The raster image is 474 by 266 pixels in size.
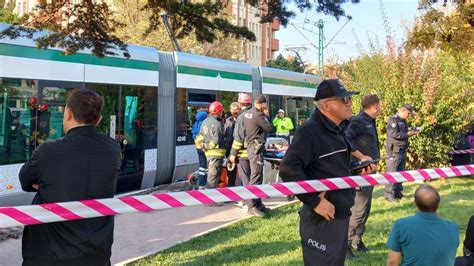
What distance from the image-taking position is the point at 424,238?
3.64 metres

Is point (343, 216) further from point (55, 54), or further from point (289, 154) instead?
point (55, 54)

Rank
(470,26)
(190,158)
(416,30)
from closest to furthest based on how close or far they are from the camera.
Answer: (470,26), (416,30), (190,158)

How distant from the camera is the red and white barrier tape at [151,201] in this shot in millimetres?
3020

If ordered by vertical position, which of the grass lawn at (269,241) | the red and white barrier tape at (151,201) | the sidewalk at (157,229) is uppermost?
the red and white barrier tape at (151,201)

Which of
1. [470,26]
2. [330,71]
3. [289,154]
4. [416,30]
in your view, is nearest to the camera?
[289,154]

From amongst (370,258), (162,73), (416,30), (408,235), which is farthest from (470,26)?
(162,73)

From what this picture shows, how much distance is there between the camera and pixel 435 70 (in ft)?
42.0

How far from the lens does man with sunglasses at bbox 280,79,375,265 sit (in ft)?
11.6

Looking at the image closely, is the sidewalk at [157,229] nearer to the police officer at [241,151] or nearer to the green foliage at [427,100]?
the police officer at [241,151]

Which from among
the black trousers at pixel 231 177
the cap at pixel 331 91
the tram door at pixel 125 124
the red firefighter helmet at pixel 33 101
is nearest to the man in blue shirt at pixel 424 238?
the cap at pixel 331 91

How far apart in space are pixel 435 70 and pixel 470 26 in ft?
15.5

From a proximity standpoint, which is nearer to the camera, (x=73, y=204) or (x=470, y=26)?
(x=73, y=204)

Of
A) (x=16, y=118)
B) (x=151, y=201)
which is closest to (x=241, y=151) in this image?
(x=16, y=118)

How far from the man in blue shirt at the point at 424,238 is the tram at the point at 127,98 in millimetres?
6510
